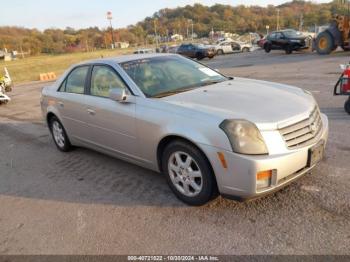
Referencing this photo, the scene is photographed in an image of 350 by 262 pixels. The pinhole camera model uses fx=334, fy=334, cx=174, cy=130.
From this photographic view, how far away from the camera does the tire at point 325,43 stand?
739 inches

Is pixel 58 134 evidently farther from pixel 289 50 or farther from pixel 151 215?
pixel 289 50

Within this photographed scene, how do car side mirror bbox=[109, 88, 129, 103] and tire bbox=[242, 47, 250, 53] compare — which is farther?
tire bbox=[242, 47, 250, 53]

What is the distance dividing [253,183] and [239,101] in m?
0.93

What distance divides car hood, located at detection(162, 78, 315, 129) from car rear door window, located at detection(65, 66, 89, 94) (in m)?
1.70

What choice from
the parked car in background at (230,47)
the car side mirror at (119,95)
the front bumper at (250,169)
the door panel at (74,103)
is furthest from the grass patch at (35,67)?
the front bumper at (250,169)

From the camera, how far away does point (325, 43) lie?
62.7 ft

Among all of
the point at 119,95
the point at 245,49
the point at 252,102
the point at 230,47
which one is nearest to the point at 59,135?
the point at 119,95

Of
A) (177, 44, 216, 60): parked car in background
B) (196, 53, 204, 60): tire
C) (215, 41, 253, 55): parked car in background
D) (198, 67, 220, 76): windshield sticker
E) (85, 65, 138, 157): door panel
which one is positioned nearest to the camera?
(85, 65, 138, 157): door panel

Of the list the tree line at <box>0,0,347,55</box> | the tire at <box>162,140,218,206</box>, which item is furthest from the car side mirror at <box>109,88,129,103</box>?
the tree line at <box>0,0,347,55</box>

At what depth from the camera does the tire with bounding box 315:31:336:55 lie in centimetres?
1877

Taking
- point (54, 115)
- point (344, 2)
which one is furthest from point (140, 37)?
point (54, 115)

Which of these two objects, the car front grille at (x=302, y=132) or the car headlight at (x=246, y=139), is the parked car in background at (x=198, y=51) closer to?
the car front grille at (x=302, y=132)

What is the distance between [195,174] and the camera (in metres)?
3.30

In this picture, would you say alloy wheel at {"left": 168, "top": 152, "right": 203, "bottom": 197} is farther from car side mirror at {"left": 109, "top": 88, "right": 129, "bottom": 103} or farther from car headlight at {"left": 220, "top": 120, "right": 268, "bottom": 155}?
car side mirror at {"left": 109, "top": 88, "right": 129, "bottom": 103}
